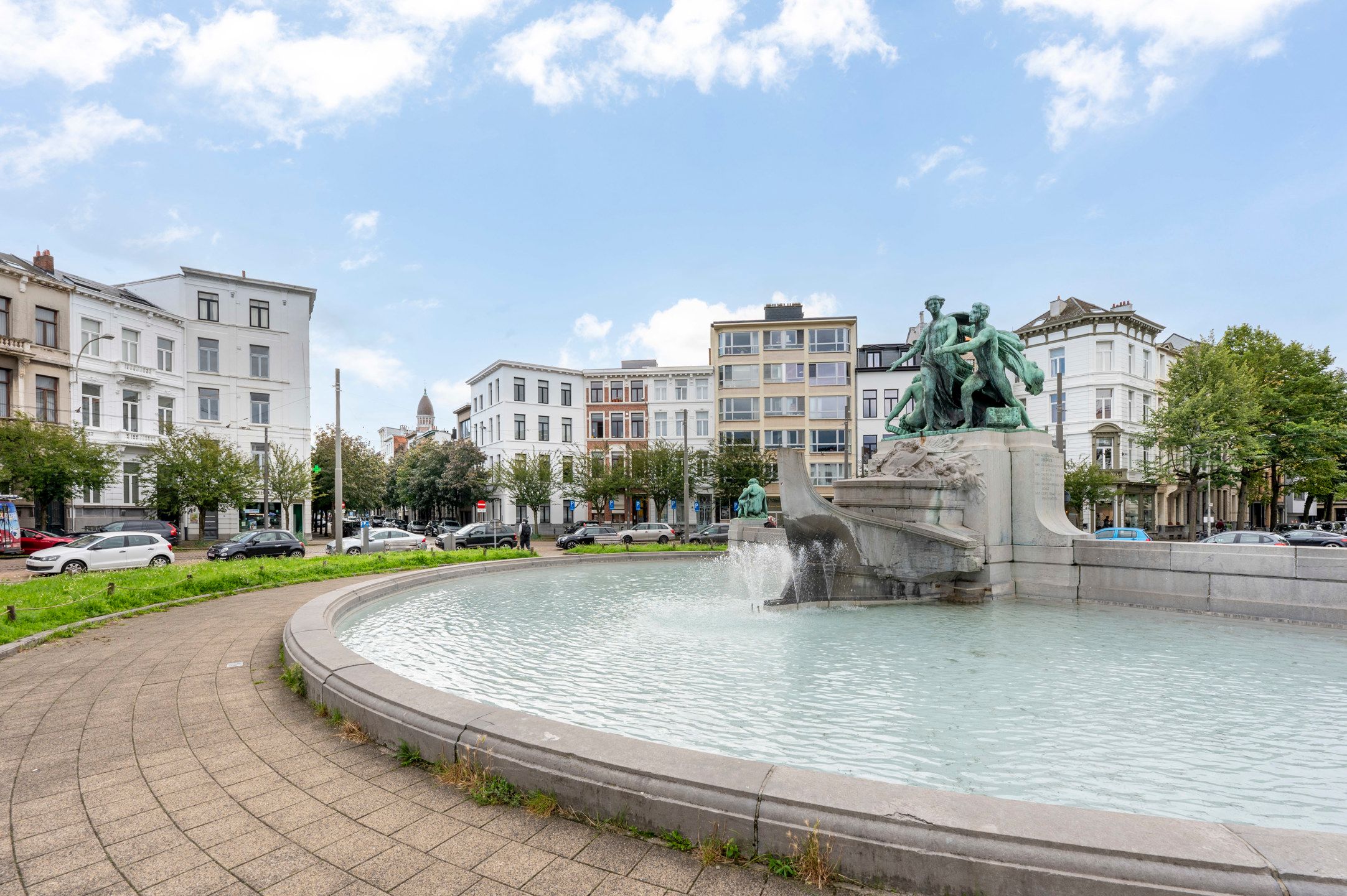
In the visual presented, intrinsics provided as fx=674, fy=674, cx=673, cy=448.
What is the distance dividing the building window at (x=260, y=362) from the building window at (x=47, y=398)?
10.9 m

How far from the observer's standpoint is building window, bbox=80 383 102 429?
123 feet

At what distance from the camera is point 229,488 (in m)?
37.9

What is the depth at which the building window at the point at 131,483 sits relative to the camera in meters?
38.4

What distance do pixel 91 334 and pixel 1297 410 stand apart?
73136mm

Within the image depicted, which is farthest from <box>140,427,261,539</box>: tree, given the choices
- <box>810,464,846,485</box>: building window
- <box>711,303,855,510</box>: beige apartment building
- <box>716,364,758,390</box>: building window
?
<box>810,464,846,485</box>: building window

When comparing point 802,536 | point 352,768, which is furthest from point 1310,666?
point 352,768

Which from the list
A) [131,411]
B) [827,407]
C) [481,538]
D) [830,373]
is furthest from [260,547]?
[830,373]

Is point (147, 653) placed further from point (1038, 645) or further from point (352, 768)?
point (1038, 645)

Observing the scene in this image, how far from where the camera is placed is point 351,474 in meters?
62.6

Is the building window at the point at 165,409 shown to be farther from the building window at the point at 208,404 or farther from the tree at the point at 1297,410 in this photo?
the tree at the point at 1297,410

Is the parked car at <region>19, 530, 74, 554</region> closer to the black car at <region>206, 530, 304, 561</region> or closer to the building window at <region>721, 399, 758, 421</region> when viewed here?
the black car at <region>206, 530, 304, 561</region>

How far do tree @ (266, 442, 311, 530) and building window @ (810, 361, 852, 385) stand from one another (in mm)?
37867

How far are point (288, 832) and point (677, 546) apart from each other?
23005 mm

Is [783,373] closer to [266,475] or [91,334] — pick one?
[266,475]
